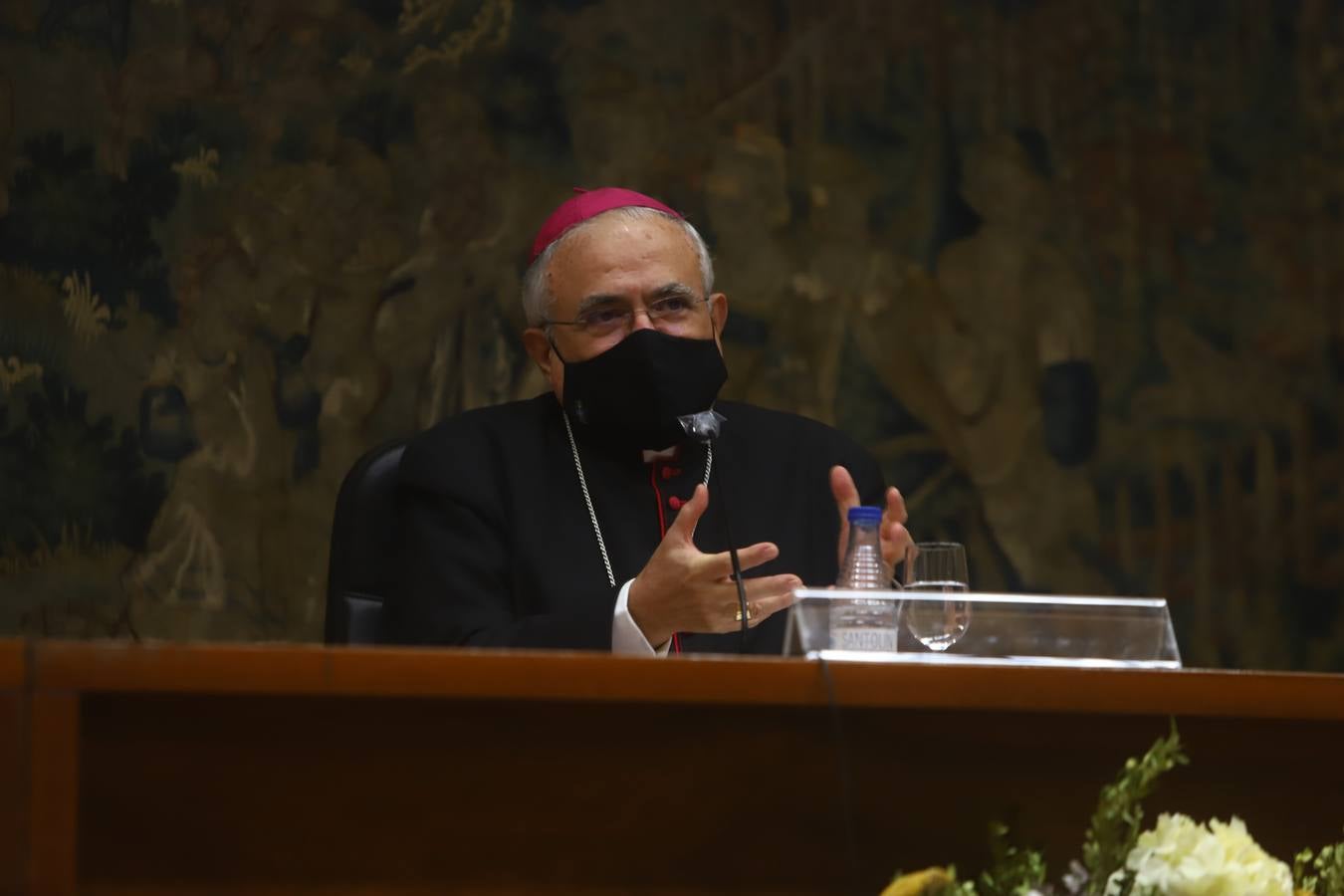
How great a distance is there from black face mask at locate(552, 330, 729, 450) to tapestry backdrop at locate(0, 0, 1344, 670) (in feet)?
4.85

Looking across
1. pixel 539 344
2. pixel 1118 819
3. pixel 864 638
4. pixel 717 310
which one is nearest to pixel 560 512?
pixel 539 344

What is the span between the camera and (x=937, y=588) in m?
2.10

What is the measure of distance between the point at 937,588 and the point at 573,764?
2.14 feet

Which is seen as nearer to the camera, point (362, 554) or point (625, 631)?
point (625, 631)

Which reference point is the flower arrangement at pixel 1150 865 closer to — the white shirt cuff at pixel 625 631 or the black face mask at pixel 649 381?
the white shirt cuff at pixel 625 631

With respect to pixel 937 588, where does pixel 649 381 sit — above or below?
above

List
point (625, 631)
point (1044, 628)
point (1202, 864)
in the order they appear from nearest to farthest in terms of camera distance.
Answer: point (1202, 864)
point (1044, 628)
point (625, 631)

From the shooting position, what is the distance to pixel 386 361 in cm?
455

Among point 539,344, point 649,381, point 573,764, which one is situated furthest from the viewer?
point 539,344

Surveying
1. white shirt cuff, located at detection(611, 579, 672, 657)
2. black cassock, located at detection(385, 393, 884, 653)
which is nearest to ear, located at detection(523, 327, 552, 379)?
black cassock, located at detection(385, 393, 884, 653)

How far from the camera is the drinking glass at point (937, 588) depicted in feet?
Answer: 6.09

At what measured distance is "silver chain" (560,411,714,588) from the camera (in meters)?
3.21

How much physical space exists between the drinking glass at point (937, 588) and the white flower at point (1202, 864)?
0.40 m

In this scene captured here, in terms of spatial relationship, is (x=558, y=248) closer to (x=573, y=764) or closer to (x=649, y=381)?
(x=649, y=381)
